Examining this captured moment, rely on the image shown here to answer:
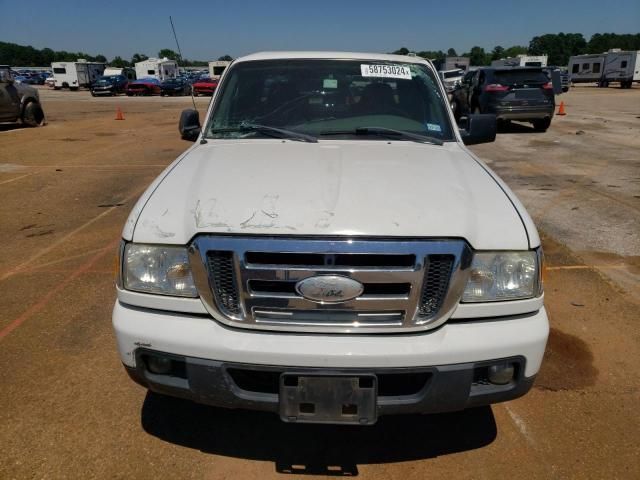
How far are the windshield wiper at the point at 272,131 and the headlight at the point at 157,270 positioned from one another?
A: 1.31 metres

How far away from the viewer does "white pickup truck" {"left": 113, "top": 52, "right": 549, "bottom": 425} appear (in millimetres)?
1978

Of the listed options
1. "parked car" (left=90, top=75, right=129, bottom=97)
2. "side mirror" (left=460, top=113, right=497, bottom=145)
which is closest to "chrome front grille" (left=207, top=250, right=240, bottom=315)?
"side mirror" (left=460, top=113, right=497, bottom=145)

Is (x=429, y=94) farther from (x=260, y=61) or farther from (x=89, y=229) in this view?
(x=89, y=229)

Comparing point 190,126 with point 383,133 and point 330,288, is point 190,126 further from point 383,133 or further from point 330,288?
point 330,288

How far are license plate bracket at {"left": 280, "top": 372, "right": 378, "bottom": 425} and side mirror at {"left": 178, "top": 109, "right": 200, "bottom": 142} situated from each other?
7.68 ft

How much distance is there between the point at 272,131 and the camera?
3254 mm

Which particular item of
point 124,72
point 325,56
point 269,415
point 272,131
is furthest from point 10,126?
point 124,72

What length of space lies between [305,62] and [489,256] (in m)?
2.21

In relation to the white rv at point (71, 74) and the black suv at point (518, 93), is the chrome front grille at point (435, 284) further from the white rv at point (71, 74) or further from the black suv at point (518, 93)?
the white rv at point (71, 74)

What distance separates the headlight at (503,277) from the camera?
2.10 meters

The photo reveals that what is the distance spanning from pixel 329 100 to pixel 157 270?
1857 mm

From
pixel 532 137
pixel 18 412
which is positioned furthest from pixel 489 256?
pixel 532 137

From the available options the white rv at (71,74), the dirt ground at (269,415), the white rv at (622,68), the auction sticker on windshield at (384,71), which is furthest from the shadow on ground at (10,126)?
the white rv at (622,68)

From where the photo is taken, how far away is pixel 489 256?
6.92 feet
